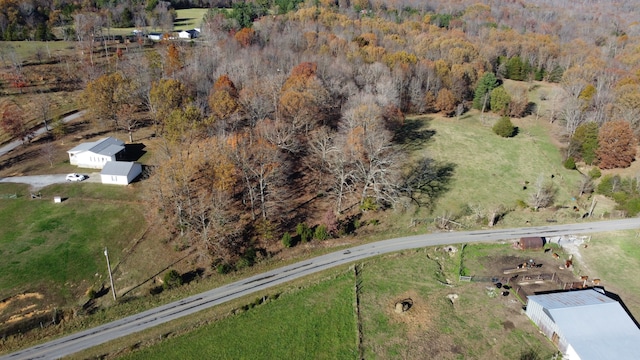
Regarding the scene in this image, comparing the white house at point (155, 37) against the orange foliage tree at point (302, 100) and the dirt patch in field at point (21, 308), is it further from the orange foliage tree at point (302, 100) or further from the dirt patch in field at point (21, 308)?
the dirt patch in field at point (21, 308)

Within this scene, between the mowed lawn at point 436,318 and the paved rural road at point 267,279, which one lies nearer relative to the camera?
the mowed lawn at point 436,318

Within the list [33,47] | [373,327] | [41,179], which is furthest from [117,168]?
[33,47]

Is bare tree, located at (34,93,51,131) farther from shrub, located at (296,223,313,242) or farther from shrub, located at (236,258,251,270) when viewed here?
shrub, located at (296,223,313,242)

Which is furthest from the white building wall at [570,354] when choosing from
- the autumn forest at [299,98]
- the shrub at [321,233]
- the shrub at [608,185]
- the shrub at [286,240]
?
the shrub at [608,185]

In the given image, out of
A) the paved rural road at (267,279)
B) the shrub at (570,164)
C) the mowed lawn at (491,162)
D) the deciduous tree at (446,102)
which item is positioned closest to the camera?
the paved rural road at (267,279)

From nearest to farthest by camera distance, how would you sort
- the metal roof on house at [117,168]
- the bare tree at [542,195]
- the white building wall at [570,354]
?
the white building wall at [570,354] < the metal roof on house at [117,168] < the bare tree at [542,195]

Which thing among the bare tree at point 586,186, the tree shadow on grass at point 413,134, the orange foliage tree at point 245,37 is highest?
the orange foliage tree at point 245,37

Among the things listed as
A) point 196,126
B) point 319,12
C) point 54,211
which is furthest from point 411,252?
point 319,12
